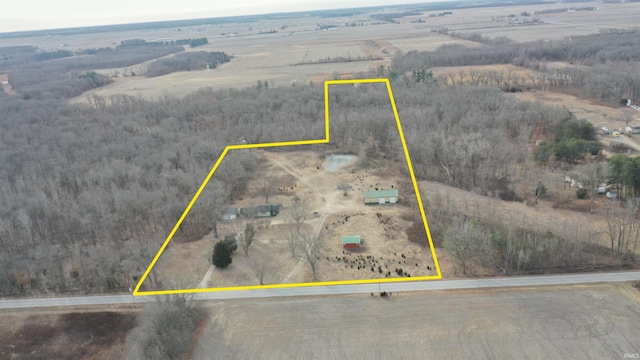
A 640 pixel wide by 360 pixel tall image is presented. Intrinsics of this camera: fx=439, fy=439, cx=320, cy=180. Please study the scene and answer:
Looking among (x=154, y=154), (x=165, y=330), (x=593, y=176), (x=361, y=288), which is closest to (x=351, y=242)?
(x=361, y=288)

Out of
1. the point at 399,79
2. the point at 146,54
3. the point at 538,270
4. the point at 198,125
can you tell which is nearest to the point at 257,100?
the point at 198,125

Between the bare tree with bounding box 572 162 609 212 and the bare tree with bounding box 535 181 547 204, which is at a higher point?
the bare tree with bounding box 572 162 609 212

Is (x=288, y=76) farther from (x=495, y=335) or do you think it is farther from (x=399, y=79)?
(x=495, y=335)

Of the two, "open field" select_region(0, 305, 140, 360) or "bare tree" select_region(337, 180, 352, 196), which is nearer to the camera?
"open field" select_region(0, 305, 140, 360)

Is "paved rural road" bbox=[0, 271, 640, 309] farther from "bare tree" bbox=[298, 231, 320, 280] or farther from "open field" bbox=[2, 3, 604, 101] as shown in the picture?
"open field" bbox=[2, 3, 604, 101]

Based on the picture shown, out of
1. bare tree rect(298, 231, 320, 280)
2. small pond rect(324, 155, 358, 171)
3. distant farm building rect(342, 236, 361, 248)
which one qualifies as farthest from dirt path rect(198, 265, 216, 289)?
small pond rect(324, 155, 358, 171)
